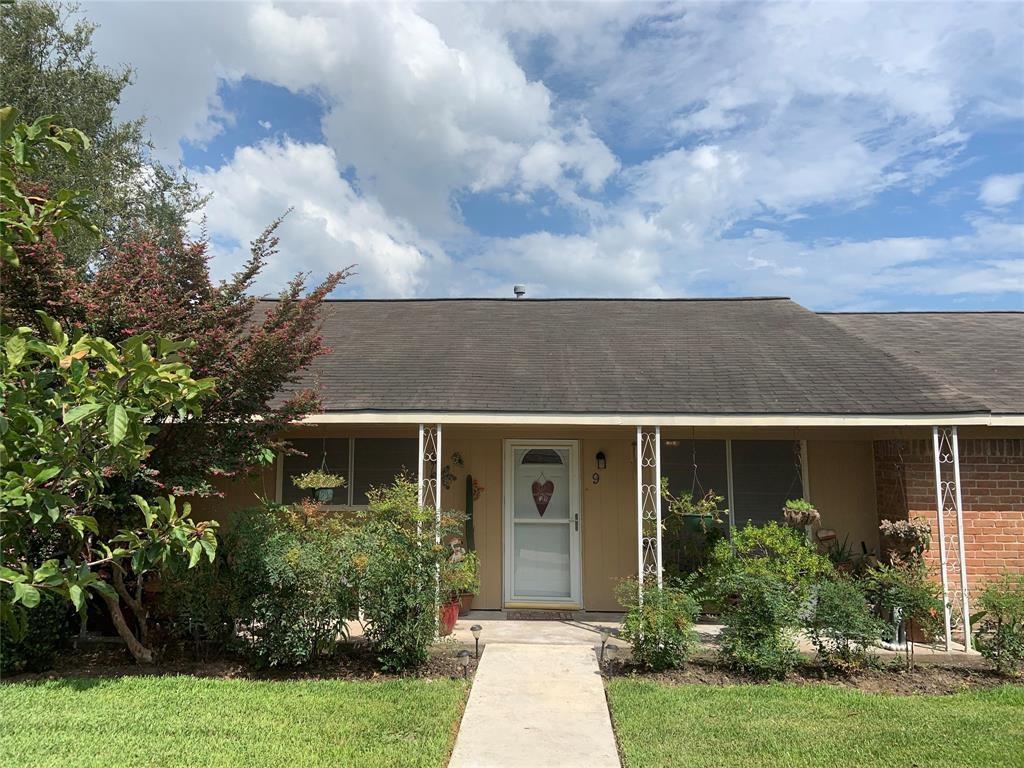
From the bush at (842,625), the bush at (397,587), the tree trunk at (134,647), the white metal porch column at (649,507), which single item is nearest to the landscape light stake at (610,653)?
Answer: the white metal porch column at (649,507)

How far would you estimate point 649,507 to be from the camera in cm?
844

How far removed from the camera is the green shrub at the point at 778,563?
6.11 meters

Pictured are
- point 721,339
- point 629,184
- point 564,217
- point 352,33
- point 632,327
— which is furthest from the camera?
point 564,217

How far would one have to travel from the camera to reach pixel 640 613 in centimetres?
602

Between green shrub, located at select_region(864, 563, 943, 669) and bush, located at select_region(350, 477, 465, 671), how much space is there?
438 cm

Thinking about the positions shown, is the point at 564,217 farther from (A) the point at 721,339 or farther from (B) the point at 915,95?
(B) the point at 915,95

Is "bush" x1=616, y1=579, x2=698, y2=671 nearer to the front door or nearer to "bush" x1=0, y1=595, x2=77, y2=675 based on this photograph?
the front door

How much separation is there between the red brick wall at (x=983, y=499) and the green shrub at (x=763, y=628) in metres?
2.63

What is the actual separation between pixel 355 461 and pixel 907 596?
681 cm

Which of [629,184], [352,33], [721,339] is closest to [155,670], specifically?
[352,33]

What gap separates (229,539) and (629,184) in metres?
10.3

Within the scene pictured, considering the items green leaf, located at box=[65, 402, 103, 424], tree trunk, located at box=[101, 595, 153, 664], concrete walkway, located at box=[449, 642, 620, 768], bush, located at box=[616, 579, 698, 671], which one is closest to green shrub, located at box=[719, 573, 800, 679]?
bush, located at box=[616, 579, 698, 671]

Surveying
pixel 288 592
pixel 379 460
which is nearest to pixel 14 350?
pixel 288 592

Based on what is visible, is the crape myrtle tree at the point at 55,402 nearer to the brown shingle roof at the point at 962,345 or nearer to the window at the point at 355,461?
the window at the point at 355,461
